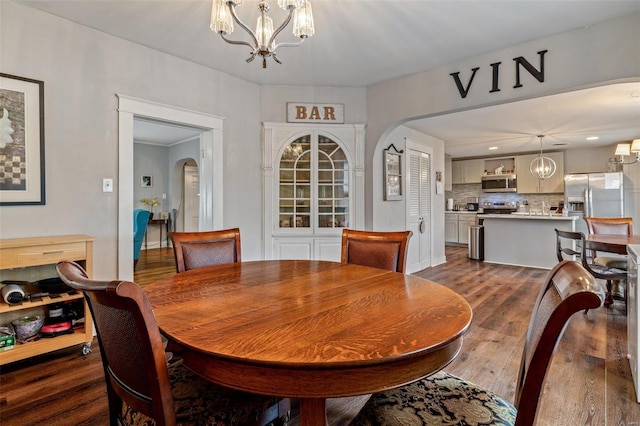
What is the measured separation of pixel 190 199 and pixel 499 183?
7.36m

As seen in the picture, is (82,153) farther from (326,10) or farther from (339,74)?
(339,74)

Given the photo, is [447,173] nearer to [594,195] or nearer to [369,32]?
[594,195]

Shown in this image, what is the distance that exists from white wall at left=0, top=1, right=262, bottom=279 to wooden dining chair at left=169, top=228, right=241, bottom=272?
3.65 ft

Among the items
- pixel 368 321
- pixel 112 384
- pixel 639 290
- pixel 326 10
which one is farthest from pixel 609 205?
pixel 112 384

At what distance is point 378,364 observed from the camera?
762mm

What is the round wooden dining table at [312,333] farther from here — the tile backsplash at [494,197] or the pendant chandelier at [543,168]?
the tile backsplash at [494,197]

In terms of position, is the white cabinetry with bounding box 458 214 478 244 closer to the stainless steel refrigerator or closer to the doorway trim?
the stainless steel refrigerator

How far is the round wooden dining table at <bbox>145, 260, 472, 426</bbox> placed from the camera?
764 mm

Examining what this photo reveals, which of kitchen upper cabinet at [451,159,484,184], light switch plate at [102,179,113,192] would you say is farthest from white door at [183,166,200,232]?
kitchen upper cabinet at [451,159,484,184]

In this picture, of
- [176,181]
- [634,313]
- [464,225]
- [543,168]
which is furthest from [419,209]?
[176,181]

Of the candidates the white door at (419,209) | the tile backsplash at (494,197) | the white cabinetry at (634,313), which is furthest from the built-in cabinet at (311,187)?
the tile backsplash at (494,197)

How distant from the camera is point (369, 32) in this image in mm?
2600

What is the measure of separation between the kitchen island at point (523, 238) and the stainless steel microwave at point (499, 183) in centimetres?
224

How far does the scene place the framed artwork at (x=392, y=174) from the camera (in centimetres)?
426
